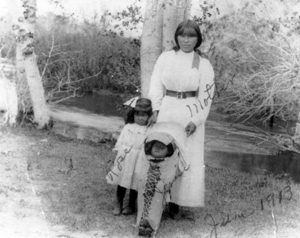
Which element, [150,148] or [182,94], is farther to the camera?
[182,94]

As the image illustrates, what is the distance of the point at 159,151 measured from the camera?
15.4 feet

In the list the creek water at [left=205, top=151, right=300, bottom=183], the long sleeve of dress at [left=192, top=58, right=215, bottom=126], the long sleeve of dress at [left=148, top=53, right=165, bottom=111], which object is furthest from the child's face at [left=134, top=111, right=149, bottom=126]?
the creek water at [left=205, top=151, right=300, bottom=183]

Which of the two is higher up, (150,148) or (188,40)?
(188,40)

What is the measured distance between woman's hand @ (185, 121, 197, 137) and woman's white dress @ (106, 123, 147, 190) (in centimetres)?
42

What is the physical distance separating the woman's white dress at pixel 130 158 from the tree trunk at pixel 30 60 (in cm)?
535

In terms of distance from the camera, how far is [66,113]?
66.7 feet

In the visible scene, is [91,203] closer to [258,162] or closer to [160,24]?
[160,24]

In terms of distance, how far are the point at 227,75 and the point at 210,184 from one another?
15.7 m

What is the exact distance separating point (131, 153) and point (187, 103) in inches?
29.1

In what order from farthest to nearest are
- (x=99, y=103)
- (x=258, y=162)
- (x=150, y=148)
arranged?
(x=99, y=103) → (x=258, y=162) → (x=150, y=148)

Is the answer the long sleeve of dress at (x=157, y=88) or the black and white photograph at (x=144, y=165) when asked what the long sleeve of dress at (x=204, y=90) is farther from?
the long sleeve of dress at (x=157, y=88)

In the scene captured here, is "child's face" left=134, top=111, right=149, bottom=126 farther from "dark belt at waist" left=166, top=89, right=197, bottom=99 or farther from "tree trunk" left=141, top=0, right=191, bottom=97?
"tree trunk" left=141, top=0, right=191, bottom=97

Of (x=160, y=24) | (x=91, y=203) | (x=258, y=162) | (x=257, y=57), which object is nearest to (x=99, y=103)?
(x=257, y=57)

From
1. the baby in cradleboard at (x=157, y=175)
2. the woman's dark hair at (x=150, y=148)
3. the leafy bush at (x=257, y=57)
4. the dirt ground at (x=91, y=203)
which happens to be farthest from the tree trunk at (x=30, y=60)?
the woman's dark hair at (x=150, y=148)
